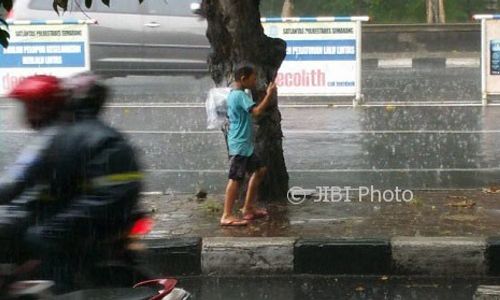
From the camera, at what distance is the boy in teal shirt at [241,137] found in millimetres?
6859

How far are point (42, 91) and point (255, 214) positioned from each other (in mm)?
3689

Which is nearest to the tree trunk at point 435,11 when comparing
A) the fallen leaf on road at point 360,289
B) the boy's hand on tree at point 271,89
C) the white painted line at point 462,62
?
the white painted line at point 462,62

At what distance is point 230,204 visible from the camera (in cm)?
707

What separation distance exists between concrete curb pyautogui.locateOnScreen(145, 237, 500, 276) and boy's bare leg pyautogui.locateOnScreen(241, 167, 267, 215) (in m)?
0.71

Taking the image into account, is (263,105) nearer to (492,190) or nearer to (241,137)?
(241,137)

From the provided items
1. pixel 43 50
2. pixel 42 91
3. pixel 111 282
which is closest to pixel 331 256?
pixel 111 282

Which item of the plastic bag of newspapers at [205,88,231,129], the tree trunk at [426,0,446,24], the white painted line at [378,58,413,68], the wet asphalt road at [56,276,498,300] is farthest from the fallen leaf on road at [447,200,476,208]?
the tree trunk at [426,0,446,24]

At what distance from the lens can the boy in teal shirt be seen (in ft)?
22.5

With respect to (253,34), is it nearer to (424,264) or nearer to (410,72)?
(424,264)

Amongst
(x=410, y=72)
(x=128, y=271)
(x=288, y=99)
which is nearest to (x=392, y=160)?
(x=288, y=99)

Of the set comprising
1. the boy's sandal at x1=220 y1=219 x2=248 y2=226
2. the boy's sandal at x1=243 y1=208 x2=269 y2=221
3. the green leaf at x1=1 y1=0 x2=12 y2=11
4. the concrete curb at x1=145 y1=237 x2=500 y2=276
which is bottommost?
the concrete curb at x1=145 y1=237 x2=500 y2=276

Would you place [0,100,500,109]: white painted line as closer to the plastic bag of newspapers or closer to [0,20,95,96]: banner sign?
[0,20,95,96]: banner sign

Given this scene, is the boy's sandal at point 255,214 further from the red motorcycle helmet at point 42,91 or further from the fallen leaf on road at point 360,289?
the red motorcycle helmet at point 42,91

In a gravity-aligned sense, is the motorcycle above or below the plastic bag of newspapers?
below
